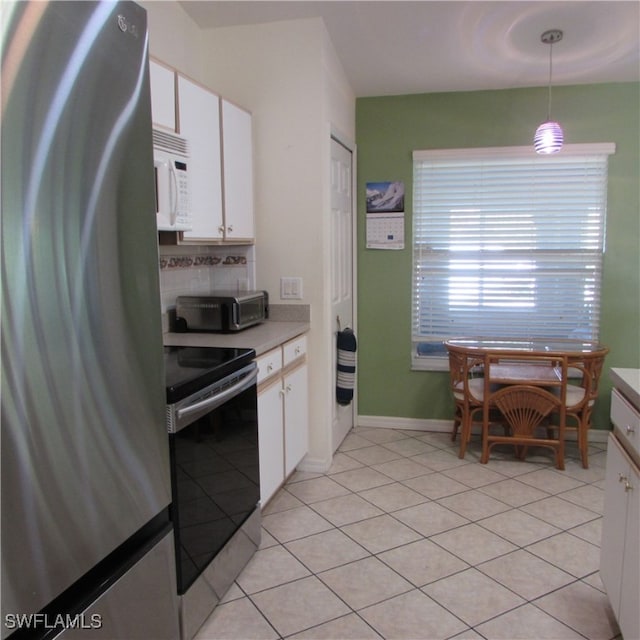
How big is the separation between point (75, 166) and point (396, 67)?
2.77 metres

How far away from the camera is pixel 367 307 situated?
4.10 m

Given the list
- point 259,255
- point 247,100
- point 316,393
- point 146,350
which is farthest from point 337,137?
point 146,350

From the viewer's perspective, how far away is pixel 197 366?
1.92 m

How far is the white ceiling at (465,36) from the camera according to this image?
263 centimetres

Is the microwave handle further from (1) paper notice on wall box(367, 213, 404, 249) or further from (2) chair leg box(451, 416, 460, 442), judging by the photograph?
(2) chair leg box(451, 416, 460, 442)

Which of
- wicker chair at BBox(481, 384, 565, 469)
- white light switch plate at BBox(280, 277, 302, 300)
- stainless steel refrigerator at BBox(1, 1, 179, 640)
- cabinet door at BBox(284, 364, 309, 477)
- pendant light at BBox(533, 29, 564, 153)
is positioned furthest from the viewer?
wicker chair at BBox(481, 384, 565, 469)

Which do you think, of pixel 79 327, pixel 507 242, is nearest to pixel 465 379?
pixel 507 242

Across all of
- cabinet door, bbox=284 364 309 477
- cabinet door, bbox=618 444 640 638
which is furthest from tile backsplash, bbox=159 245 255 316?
cabinet door, bbox=618 444 640 638

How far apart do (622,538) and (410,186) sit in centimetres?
281

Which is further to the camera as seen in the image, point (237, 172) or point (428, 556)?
point (237, 172)

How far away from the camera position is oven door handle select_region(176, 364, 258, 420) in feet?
5.50

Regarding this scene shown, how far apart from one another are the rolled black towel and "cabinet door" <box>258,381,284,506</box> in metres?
0.85

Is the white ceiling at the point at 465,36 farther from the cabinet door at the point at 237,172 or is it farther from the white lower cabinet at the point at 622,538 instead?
the white lower cabinet at the point at 622,538

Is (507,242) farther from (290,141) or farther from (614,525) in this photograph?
(614,525)
